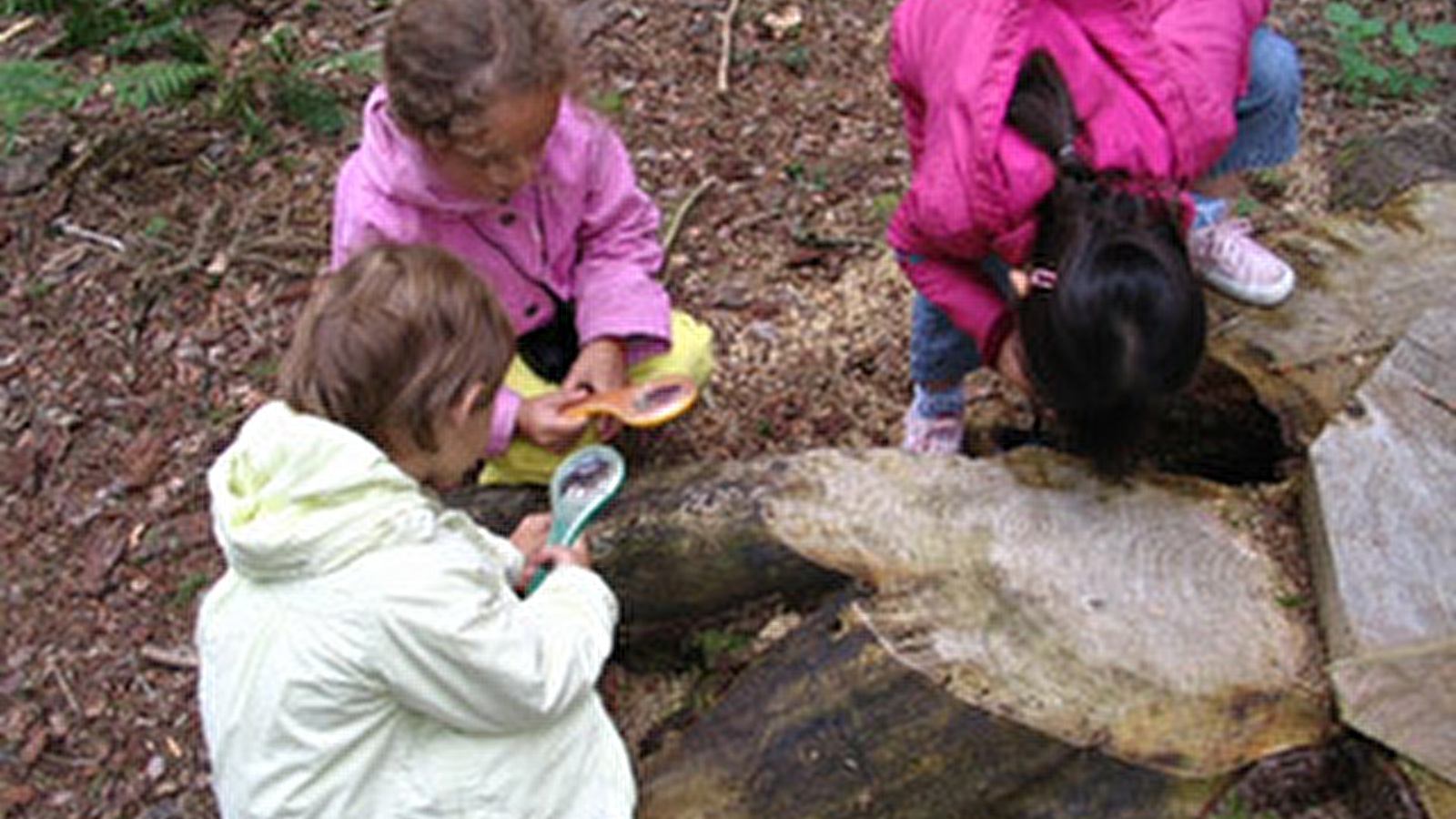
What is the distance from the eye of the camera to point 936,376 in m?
2.51

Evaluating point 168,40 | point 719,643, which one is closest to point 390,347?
point 719,643

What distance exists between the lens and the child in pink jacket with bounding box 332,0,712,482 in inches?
80.5

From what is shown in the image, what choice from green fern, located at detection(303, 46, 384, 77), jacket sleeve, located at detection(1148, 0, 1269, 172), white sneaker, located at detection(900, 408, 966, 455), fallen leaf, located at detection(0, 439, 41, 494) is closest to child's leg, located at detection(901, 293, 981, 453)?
white sneaker, located at detection(900, 408, 966, 455)

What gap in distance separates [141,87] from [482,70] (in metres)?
1.73

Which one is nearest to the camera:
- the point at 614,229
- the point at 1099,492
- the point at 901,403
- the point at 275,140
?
the point at 1099,492

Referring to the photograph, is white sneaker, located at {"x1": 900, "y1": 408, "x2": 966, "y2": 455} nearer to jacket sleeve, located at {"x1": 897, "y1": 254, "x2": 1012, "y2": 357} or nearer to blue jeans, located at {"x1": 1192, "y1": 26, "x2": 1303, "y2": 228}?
jacket sleeve, located at {"x1": 897, "y1": 254, "x2": 1012, "y2": 357}

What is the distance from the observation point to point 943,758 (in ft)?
5.54

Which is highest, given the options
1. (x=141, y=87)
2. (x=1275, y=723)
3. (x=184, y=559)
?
(x=1275, y=723)

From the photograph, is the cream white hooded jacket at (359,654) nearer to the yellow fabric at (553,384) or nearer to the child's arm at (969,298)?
the yellow fabric at (553,384)

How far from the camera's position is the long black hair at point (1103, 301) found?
→ 1.70 metres

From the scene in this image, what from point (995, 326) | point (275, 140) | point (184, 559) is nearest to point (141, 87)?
point (275, 140)

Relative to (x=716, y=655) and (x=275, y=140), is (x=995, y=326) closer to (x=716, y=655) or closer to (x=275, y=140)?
(x=716, y=655)

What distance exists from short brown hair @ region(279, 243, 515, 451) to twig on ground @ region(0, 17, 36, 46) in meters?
3.31

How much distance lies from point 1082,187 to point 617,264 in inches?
42.5
